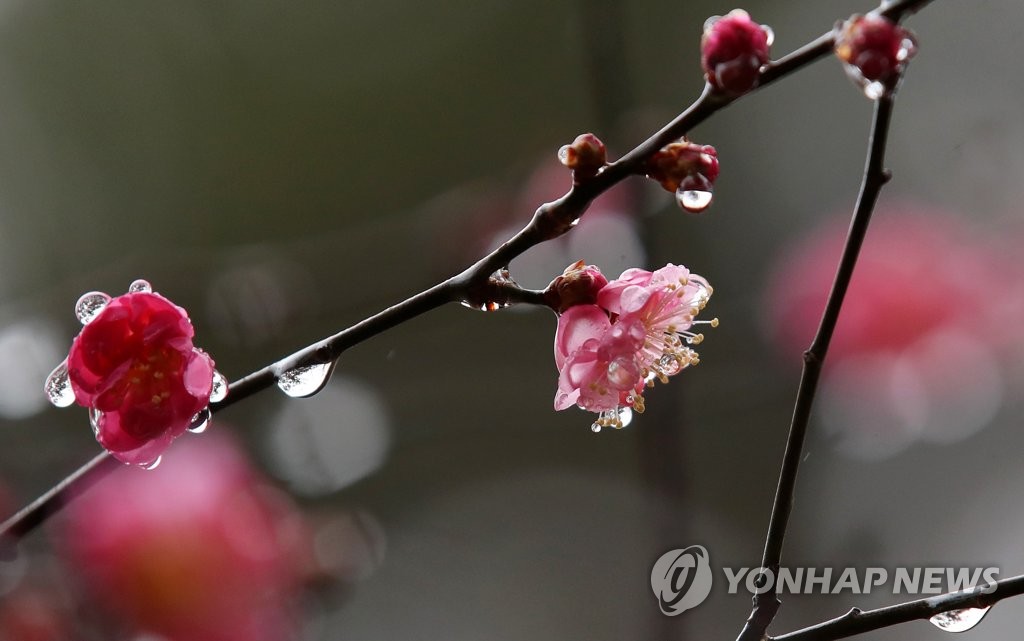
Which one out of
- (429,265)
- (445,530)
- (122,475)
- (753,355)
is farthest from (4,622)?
(753,355)

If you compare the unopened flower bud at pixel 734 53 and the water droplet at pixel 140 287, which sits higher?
the unopened flower bud at pixel 734 53

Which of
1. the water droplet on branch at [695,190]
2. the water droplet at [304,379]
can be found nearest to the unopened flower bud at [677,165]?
the water droplet on branch at [695,190]

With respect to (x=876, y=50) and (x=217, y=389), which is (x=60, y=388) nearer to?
(x=217, y=389)

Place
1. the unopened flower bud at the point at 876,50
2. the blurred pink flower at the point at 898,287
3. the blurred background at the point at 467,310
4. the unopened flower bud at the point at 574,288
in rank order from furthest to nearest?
1. the blurred pink flower at the point at 898,287
2. the blurred background at the point at 467,310
3. the unopened flower bud at the point at 574,288
4. the unopened flower bud at the point at 876,50

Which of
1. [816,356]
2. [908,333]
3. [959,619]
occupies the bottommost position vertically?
[908,333]

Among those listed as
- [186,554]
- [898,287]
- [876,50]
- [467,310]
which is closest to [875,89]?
[876,50]

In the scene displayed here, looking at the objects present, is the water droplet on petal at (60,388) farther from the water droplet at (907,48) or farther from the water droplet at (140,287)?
the water droplet at (907,48)

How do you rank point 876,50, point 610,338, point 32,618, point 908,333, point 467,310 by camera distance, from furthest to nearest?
point 467,310, point 908,333, point 32,618, point 610,338, point 876,50
